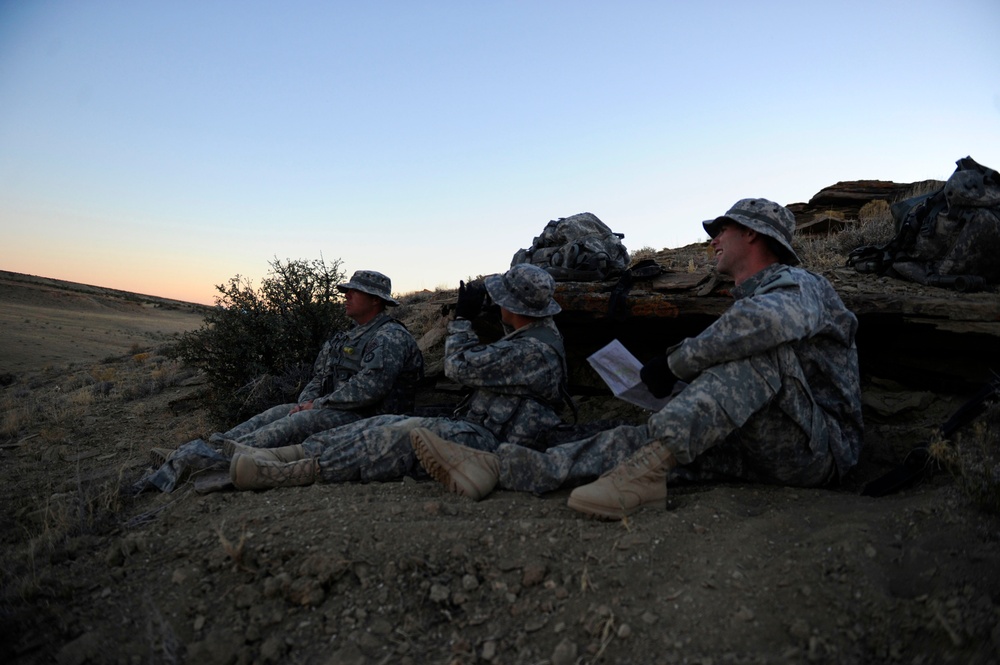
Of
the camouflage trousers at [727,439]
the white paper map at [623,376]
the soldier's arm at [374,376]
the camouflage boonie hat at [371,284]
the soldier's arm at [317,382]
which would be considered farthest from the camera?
the soldier's arm at [317,382]

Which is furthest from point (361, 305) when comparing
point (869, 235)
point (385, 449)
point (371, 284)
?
point (869, 235)

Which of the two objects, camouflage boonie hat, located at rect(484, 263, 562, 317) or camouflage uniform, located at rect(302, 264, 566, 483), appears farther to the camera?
camouflage boonie hat, located at rect(484, 263, 562, 317)

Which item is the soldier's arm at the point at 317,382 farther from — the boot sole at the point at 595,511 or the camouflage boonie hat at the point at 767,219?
the camouflage boonie hat at the point at 767,219

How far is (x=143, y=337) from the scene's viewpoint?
82.5 feet

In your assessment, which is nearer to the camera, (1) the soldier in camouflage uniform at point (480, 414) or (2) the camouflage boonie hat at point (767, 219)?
(2) the camouflage boonie hat at point (767, 219)

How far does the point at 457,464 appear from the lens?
3730 millimetres

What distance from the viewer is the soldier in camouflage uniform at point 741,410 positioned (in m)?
3.14

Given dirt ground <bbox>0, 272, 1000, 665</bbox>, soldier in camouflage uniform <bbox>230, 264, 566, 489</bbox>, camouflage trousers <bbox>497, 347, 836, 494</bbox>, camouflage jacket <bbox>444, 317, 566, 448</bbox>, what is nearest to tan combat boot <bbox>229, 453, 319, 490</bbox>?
soldier in camouflage uniform <bbox>230, 264, 566, 489</bbox>

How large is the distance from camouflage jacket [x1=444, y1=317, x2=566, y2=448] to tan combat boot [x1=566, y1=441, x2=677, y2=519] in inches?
47.2

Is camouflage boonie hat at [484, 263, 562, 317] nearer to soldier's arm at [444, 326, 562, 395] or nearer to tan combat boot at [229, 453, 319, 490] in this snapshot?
soldier's arm at [444, 326, 562, 395]

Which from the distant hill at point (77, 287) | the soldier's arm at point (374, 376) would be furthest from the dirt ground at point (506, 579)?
the distant hill at point (77, 287)

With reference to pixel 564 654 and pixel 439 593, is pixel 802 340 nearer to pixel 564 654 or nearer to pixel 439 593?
pixel 564 654

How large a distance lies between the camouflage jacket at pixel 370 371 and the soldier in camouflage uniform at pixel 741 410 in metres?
1.54

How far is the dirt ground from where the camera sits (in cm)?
220
